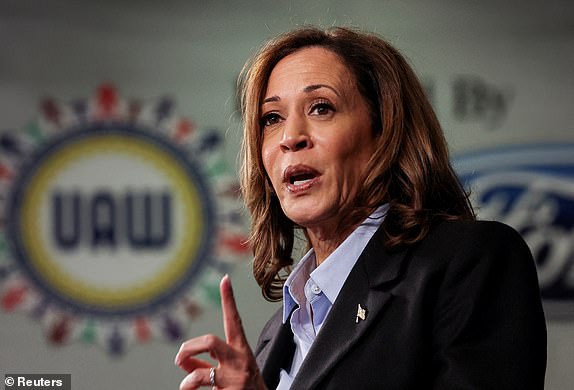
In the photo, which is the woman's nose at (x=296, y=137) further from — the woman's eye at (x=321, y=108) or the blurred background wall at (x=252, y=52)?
the blurred background wall at (x=252, y=52)

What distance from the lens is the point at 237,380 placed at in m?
1.21

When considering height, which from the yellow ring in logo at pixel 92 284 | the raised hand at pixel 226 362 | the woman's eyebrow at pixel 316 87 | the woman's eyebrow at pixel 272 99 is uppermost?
the woman's eyebrow at pixel 316 87

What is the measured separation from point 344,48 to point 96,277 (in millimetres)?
2371

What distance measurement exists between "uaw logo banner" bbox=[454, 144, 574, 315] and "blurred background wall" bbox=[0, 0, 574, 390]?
1 centimetres

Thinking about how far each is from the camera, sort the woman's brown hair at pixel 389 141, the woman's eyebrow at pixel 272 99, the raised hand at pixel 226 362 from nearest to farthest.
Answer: the raised hand at pixel 226 362 < the woman's brown hair at pixel 389 141 < the woman's eyebrow at pixel 272 99

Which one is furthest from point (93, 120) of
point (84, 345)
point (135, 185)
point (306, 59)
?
point (306, 59)

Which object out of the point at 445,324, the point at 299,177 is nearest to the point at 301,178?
the point at 299,177

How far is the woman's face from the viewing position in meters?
1.50

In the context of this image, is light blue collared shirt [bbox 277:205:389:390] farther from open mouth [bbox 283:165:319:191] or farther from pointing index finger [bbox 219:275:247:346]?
pointing index finger [bbox 219:275:247:346]

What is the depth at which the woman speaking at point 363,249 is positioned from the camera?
125 centimetres

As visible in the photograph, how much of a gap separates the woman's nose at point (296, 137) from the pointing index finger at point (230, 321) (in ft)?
1.05

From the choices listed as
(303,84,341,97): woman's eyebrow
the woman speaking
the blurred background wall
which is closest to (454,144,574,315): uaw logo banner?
the blurred background wall

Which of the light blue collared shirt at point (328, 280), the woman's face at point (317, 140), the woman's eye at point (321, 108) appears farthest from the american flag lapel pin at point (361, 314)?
the woman's eye at point (321, 108)

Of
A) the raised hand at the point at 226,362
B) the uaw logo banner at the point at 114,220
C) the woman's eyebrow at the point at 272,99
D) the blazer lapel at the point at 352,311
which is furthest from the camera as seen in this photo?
the uaw logo banner at the point at 114,220
